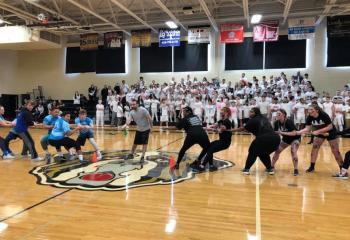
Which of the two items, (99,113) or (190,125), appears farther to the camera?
(99,113)

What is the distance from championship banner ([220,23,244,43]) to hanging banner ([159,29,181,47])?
9.31ft

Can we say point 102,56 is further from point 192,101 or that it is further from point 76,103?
point 192,101

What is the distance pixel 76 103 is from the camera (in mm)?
22453

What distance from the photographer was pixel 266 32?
18953mm

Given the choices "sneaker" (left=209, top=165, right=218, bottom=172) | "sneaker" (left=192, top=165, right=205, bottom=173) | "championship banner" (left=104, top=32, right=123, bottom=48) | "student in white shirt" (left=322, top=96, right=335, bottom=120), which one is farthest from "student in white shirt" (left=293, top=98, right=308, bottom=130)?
"championship banner" (left=104, top=32, right=123, bottom=48)

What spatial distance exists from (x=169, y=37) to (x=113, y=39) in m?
4.06

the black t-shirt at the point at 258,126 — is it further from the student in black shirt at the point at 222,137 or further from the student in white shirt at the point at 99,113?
the student in white shirt at the point at 99,113

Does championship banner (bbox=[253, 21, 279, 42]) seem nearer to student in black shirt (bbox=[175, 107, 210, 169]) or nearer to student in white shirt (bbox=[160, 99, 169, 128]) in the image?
student in white shirt (bbox=[160, 99, 169, 128])

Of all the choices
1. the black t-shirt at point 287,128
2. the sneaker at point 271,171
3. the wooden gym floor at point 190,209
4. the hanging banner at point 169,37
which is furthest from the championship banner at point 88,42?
the sneaker at point 271,171

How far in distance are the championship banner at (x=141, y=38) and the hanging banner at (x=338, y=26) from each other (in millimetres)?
11084

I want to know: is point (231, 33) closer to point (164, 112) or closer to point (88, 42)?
point (164, 112)

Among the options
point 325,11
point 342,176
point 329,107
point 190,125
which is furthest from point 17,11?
point 342,176

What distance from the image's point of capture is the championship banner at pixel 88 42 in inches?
877

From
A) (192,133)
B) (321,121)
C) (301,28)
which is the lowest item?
(192,133)
